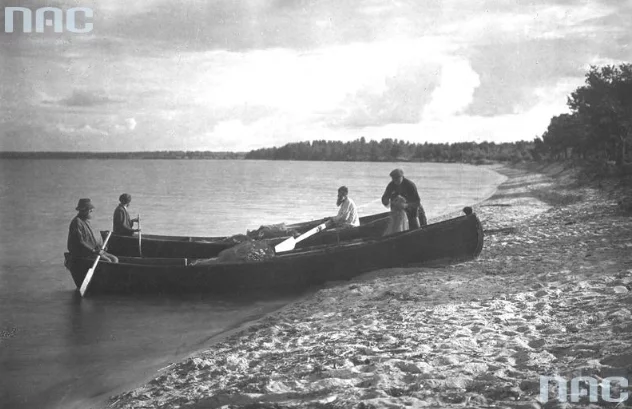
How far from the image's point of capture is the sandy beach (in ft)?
16.3

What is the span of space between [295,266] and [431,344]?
18.1ft

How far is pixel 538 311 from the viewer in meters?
7.33

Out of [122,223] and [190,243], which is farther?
[190,243]

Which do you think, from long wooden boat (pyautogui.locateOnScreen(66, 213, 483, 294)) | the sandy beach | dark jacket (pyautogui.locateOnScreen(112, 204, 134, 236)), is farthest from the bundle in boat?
dark jacket (pyautogui.locateOnScreen(112, 204, 134, 236))

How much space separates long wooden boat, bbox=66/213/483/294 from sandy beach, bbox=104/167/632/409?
652 mm

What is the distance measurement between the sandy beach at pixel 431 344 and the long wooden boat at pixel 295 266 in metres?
0.65

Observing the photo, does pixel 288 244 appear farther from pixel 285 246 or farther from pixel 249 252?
pixel 249 252

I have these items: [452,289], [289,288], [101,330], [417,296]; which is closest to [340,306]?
[417,296]

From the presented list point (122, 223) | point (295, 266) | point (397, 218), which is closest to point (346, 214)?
point (397, 218)

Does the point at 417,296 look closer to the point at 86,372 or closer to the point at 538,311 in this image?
the point at 538,311

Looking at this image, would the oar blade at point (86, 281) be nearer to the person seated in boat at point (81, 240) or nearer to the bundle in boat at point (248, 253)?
the person seated in boat at point (81, 240)

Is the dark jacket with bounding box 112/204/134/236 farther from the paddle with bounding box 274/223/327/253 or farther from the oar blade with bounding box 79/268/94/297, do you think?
the paddle with bounding box 274/223/327/253

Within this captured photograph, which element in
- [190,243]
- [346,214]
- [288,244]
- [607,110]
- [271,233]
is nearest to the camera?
[288,244]

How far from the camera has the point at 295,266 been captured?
11445mm
